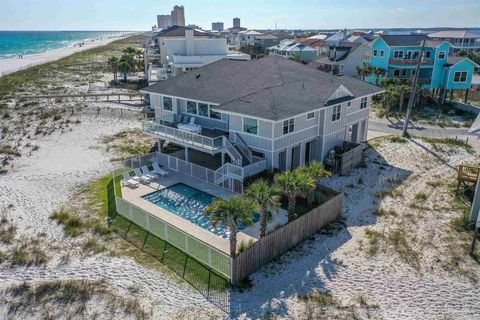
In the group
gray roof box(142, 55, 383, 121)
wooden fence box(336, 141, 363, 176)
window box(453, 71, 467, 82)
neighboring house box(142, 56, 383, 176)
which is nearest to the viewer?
neighboring house box(142, 56, 383, 176)

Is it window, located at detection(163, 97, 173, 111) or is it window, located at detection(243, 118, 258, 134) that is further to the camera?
window, located at detection(163, 97, 173, 111)

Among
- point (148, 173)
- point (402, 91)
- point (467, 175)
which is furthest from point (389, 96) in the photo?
point (148, 173)

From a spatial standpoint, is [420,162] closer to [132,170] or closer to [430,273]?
[430,273]

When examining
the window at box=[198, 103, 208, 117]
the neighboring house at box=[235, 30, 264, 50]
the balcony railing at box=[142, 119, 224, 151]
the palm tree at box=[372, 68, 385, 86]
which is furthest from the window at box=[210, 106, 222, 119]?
the neighboring house at box=[235, 30, 264, 50]

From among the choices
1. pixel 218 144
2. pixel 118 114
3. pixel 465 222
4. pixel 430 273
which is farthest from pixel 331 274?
pixel 118 114

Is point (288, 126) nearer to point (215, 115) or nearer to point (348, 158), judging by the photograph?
point (348, 158)

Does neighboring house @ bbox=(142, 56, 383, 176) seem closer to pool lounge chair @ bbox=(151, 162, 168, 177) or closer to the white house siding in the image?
pool lounge chair @ bbox=(151, 162, 168, 177)

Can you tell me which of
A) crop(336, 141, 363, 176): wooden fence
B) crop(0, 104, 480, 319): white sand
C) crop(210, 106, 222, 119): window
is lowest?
crop(0, 104, 480, 319): white sand

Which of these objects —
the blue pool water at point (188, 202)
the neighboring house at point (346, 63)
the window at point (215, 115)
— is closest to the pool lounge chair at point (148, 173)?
the blue pool water at point (188, 202)
